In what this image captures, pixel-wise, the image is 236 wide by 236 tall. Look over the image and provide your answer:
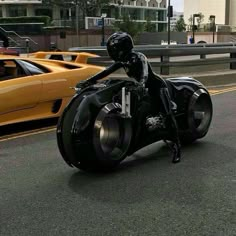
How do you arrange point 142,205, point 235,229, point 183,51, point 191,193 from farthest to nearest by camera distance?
point 183,51
point 191,193
point 142,205
point 235,229

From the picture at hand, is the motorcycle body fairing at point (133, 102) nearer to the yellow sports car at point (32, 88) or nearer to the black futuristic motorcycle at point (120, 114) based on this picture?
the black futuristic motorcycle at point (120, 114)

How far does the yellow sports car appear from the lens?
7973mm

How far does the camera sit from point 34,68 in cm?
858

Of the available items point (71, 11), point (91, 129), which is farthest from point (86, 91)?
point (71, 11)

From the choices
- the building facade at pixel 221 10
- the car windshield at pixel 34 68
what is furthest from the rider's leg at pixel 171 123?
the building facade at pixel 221 10

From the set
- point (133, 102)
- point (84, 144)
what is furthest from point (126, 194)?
point (133, 102)

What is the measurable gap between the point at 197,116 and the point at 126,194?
2.41m

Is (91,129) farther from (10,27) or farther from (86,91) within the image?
(10,27)

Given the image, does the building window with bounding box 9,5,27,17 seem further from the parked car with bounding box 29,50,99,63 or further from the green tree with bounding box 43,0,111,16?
the parked car with bounding box 29,50,99,63

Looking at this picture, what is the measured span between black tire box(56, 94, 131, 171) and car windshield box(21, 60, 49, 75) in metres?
3.14

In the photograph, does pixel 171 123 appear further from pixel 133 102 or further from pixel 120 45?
pixel 120 45

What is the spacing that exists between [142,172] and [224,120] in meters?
3.45

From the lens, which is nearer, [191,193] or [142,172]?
[191,193]

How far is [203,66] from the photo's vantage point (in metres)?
14.6
